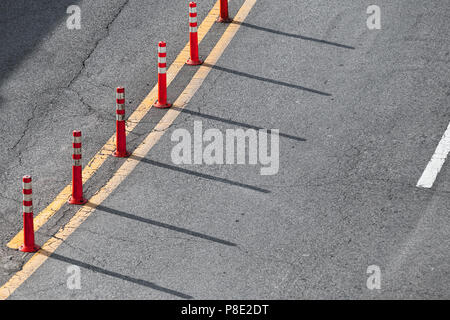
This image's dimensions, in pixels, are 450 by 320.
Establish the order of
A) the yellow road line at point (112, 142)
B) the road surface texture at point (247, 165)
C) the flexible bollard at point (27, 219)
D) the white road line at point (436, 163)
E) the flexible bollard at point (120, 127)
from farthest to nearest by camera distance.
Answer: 1. the flexible bollard at point (120, 127)
2. the white road line at point (436, 163)
3. the yellow road line at point (112, 142)
4. the flexible bollard at point (27, 219)
5. the road surface texture at point (247, 165)

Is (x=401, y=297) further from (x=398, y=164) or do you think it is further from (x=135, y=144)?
(x=135, y=144)

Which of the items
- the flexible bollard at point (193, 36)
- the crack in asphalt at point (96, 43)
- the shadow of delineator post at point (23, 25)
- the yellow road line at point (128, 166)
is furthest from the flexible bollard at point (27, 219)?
the flexible bollard at point (193, 36)

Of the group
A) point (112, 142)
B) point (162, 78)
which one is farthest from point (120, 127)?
point (162, 78)

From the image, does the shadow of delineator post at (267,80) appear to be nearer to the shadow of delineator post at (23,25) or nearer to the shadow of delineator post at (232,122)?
the shadow of delineator post at (232,122)

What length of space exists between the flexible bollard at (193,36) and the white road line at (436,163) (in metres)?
4.32

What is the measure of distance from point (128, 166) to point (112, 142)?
30.3 inches

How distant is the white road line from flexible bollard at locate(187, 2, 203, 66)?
170 inches

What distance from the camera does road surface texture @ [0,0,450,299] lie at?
10812 millimetres

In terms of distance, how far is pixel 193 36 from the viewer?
14703mm

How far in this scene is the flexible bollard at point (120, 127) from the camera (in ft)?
40.8

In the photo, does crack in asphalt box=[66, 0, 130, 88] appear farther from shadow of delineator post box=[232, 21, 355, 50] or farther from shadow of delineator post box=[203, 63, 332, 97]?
shadow of delineator post box=[232, 21, 355, 50]

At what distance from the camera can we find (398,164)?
1266 cm

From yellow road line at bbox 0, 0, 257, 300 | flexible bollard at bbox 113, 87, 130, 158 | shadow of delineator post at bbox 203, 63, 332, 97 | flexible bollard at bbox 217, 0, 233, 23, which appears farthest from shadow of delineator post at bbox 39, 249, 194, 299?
flexible bollard at bbox 217, 0, 233, 23
